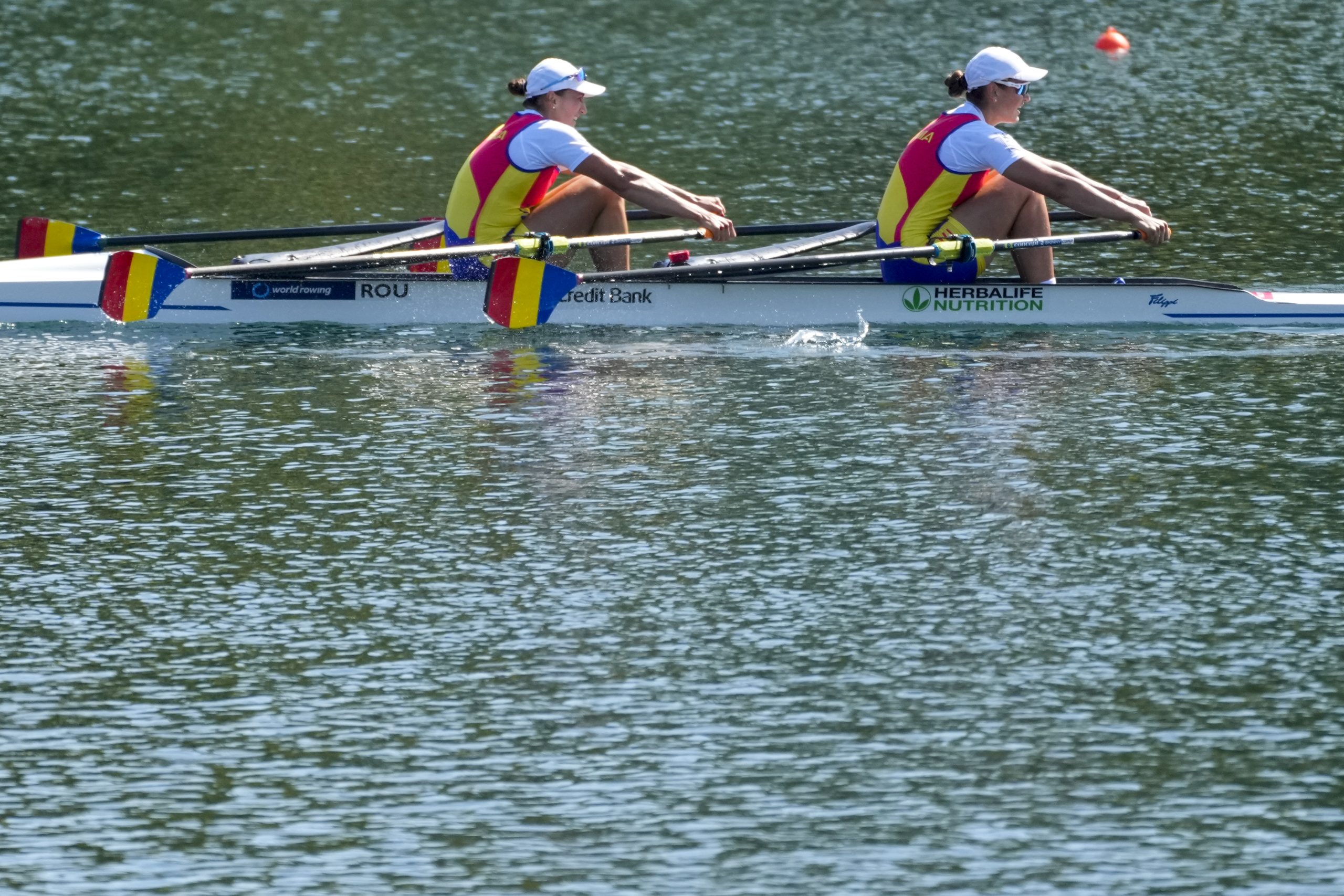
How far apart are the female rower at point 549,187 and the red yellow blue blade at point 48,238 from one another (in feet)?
7.91

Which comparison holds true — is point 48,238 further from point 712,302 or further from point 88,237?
point 712,302

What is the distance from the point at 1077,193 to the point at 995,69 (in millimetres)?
793

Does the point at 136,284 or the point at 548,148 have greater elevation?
the point at 548,148

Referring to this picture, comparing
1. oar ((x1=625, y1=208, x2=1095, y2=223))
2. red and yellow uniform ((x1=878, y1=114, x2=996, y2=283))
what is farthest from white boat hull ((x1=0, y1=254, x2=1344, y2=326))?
oar ((x1=625, y1=208, x2=1095, y2=223))

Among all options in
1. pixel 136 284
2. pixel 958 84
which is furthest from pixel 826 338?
pixel 136 284

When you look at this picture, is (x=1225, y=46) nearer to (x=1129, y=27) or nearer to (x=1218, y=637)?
(x=1129, y=27)

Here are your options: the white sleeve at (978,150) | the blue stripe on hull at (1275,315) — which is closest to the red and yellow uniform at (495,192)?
the white sleeve at (978,150)

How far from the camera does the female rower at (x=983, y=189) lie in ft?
39.5

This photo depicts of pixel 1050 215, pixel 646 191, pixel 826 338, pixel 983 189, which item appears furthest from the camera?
pixel 1050 215

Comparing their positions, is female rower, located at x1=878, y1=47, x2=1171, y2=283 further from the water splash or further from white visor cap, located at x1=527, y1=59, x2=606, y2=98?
white visor cap, located at x1=527, y1=59, x2=606, y2=98

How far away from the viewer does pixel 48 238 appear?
539 inches

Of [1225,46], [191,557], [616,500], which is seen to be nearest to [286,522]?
[191,557]

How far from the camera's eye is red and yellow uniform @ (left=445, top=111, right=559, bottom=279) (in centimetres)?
1268

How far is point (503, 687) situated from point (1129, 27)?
2190cm
